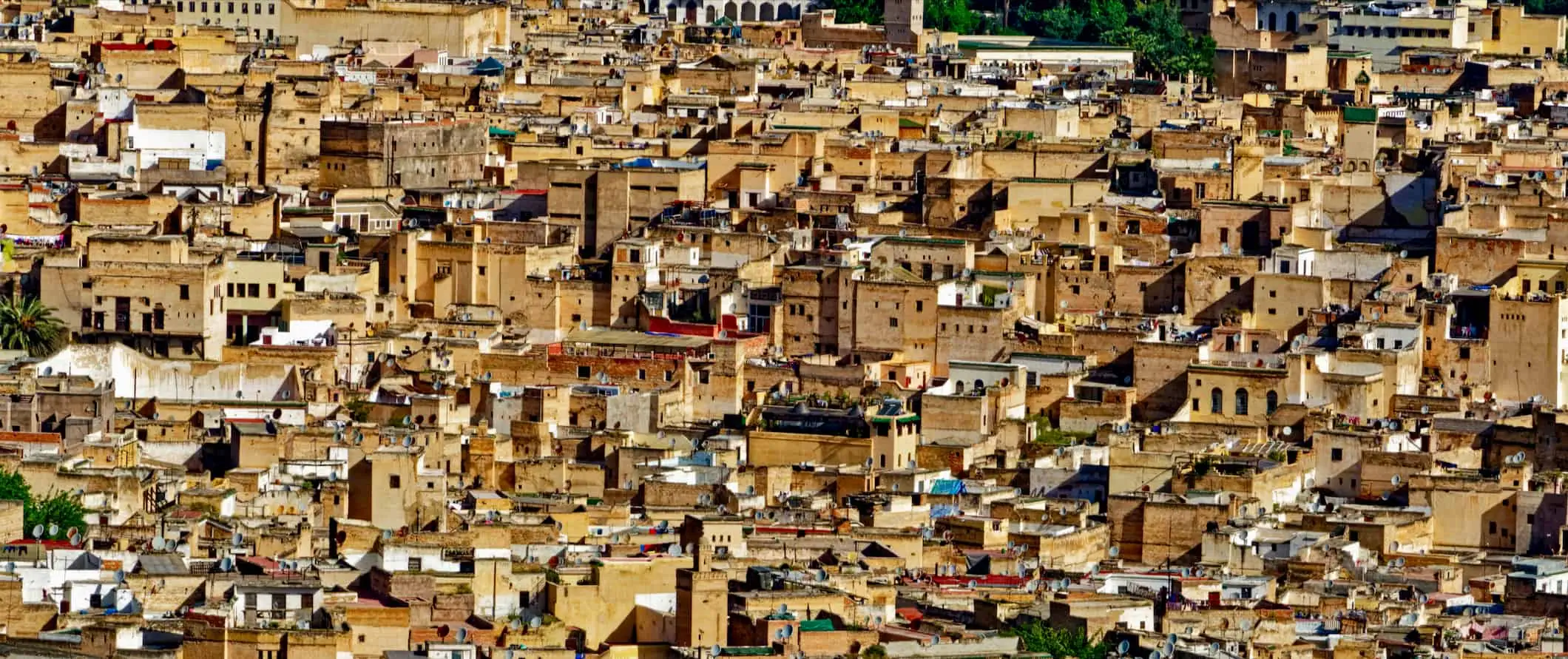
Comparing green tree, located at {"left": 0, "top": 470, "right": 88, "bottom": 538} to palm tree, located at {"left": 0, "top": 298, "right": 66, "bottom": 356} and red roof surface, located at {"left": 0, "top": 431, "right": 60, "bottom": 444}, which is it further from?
palm tree, located at {"left": 0, "top": 298, "right": 66, "bottom": 356}

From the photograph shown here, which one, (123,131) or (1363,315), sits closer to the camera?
(1363,315)

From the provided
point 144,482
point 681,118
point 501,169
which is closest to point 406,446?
point 144,482

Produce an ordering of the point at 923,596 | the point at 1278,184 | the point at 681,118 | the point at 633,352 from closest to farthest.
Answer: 1. the point at 923,596
2. the point at 633,352
3. the point at 1278,184
4. the point at 681,118

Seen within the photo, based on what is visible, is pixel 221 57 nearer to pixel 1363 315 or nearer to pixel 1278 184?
pixel 1278 184

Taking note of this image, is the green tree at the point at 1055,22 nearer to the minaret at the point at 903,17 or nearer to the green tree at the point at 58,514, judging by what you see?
the minaret at the point at 903,17

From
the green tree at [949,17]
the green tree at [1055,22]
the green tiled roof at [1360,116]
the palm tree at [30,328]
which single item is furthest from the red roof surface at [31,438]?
the green tree at [1055,22]

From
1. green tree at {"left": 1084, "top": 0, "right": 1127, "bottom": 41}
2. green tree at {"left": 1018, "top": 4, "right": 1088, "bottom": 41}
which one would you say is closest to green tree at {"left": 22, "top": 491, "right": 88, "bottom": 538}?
green tree at {"left": 1084, "top": 0, "right": 1127, "bottom": 41}
